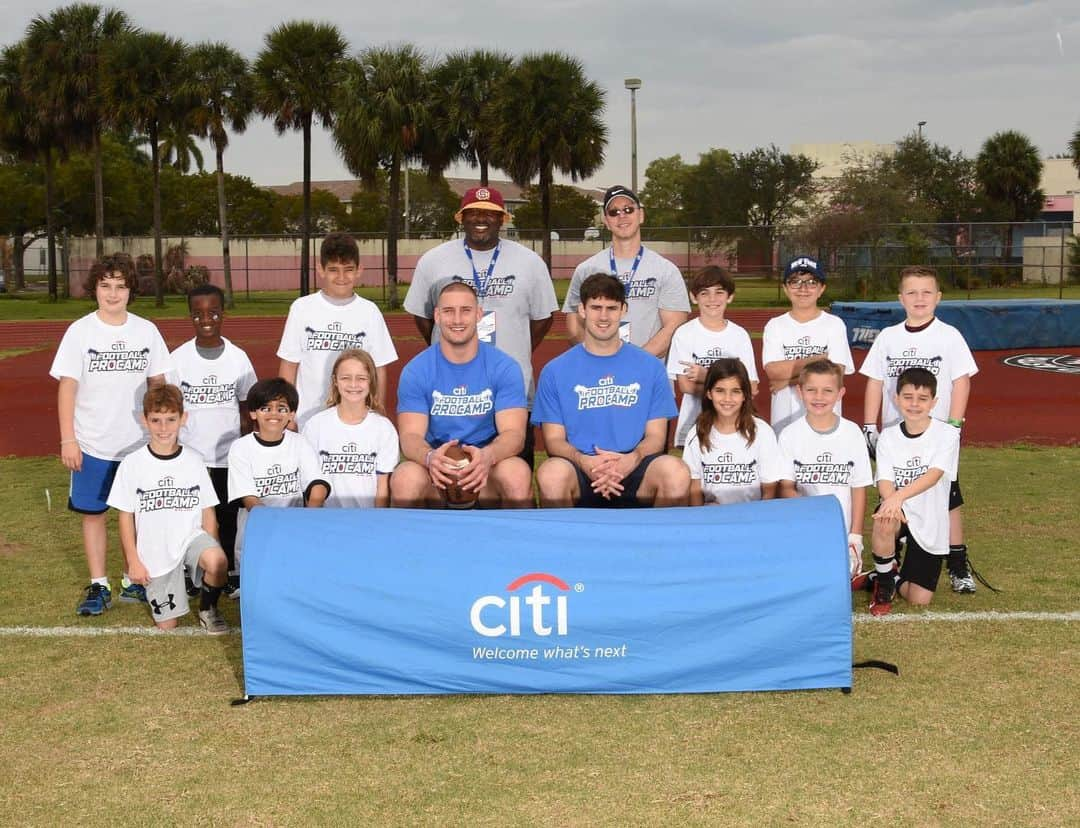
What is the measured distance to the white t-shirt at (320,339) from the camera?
255 inches

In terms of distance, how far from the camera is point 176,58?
39.7 m

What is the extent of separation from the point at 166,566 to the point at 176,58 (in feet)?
124

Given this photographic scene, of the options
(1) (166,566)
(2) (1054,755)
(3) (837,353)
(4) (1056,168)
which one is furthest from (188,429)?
(4) (1056,168)

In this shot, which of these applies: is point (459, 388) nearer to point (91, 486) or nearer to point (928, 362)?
point (91, 486)

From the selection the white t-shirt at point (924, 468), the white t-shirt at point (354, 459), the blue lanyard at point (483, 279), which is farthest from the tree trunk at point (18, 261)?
the white t-shirt at point (924, 468)

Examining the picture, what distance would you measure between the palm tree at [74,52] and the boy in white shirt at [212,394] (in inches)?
1494

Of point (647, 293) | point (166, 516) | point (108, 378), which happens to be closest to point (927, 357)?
point (647, 293)

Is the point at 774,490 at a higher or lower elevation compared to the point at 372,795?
higher

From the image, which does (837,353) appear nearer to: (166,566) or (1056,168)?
(166,566)

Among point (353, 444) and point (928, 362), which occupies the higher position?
point (928, 362)

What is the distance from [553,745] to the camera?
4.25 meters

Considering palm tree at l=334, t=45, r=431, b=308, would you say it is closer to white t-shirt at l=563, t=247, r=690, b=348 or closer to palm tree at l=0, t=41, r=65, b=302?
palm tree at l=0, t=41, r=65, b=302

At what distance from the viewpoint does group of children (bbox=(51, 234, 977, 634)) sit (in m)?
5.77

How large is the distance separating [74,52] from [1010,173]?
47082 mm
